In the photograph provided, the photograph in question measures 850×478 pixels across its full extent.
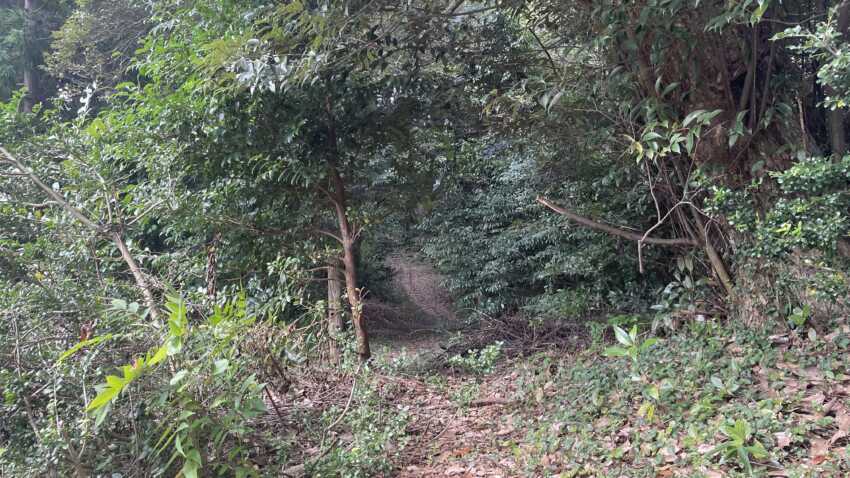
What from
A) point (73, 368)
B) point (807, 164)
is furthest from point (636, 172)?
point (73, 368)

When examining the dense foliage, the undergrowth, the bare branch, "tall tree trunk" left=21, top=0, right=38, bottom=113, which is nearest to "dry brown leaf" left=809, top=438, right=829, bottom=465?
the undergrowth

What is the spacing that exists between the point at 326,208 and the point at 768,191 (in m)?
3.91

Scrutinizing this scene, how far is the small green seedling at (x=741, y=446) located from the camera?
2.69 m

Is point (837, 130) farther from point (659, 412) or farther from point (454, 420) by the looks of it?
point (454, 420)

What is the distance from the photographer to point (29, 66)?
13219 mm

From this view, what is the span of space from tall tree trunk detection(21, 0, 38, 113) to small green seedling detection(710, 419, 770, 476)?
15.2 meters

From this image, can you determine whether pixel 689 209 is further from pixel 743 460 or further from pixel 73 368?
pixel 73 368

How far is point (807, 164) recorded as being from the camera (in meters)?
3.25

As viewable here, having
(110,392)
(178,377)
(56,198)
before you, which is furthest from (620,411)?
(56,198)

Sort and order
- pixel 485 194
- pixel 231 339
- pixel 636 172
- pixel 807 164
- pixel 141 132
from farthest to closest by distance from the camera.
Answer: pixel 485 194, pixel 141 132, pixel 636 172, pixel 807 164, pixel 231 339

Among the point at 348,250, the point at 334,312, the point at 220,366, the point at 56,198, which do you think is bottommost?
the point at 334,312

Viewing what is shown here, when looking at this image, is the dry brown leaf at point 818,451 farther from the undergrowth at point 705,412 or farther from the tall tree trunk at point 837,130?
the tall tree trunk at point 837,130

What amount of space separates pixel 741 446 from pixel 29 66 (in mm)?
15962

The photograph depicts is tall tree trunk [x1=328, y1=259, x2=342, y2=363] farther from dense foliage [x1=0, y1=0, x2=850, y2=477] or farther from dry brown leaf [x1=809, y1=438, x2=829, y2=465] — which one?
dry brown leaf [x1=809, y1=438, x2=829, y2=465]
